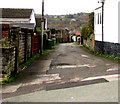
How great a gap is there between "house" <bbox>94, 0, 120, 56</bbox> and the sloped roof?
1761 cm

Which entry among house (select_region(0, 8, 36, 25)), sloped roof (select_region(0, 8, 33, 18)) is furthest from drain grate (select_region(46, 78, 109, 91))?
sloped roof (select_region(0, 8, 33, 18))

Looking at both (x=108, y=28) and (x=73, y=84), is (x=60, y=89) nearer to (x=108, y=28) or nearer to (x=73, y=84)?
(x=73, y=84)

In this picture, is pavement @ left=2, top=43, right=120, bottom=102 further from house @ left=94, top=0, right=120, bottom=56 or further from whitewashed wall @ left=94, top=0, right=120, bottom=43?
whitewashed wall @ left=94, top=0, right=120, bottom=43

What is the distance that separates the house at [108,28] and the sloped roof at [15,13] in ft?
57.8

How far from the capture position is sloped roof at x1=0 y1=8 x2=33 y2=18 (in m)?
42.3

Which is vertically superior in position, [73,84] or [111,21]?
[111,21]

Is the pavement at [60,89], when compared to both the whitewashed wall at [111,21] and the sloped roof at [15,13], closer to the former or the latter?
the whitewashed wall at [111,21]

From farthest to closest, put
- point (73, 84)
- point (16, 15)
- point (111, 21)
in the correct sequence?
point (16, 15) → point (111, 21) → point (73, 84)

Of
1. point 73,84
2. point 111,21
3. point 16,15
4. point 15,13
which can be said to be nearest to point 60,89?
point 73,84

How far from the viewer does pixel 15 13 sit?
43.2 metres

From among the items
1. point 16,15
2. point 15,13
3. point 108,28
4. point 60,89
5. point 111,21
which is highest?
point 15,13

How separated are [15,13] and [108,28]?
24007 mm

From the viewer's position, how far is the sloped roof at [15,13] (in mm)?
42312

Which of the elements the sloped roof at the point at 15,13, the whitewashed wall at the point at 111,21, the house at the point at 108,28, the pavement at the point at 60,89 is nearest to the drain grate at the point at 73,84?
the pavement at the point at 60,89
